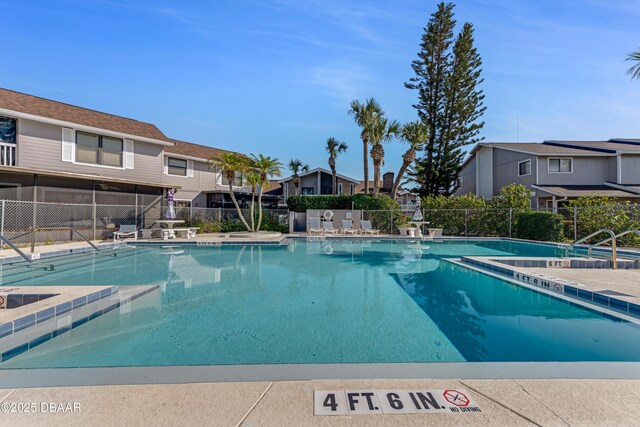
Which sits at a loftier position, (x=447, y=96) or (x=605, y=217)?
(x=447, y=96)

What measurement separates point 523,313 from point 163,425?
5.16 meters

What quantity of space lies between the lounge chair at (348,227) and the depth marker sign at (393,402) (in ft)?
56.2

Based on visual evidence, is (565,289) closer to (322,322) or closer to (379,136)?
(322,322)

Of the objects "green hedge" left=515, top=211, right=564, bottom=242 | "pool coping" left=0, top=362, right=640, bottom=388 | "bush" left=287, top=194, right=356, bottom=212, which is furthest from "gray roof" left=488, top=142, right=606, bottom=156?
"pool coping" left=0, top=362, right=640, bottom=388

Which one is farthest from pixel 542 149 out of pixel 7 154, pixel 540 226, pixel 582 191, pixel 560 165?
pixel 7 154

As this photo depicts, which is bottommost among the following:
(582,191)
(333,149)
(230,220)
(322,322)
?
(322,322)

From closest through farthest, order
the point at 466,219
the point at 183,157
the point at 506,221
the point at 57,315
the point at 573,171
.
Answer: the point at 57,315 → the point at 506,221 → the point at 466,219 → the point at 573,171 → the point at 183,157

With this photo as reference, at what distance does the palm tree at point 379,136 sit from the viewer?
21953 mm

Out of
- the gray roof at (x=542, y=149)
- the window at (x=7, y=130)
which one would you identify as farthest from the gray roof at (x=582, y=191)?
the window at (x=7, y=130)

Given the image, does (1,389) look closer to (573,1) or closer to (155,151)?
(573,1)

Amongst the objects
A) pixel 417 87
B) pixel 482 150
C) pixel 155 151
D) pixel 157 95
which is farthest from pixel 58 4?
pixel 482 150

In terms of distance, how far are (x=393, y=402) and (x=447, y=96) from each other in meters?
29.6

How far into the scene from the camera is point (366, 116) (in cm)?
2203

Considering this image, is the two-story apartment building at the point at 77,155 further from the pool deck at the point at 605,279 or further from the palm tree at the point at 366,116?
the pool deck at the point at 605,279
